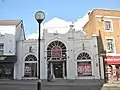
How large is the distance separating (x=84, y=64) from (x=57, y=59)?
381cm

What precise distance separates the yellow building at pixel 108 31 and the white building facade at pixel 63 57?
54.5 inches

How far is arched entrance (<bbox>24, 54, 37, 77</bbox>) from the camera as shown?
2991 centimetres

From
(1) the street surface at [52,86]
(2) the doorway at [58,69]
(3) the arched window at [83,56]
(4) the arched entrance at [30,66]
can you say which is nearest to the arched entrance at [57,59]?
(2) the doorway at [58,69]

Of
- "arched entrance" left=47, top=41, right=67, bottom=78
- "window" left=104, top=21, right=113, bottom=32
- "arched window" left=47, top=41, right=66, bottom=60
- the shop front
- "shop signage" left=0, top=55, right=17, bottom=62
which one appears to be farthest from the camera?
"window" left=104, top=21, right=113, bottom=32

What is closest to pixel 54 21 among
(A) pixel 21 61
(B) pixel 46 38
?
(B) pixel 46 38

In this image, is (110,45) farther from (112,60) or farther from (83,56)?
(83,56)

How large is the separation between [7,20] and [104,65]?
55.6ft

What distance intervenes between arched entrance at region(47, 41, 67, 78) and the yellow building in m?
5.44

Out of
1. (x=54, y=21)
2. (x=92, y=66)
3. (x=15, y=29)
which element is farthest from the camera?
(x=54, y=21)

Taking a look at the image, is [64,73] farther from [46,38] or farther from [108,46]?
[108,46]

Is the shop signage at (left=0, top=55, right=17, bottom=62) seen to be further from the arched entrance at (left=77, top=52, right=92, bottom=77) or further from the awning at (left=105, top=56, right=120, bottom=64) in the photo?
the awning at (left=105, top=56, right=120, bottom=64)

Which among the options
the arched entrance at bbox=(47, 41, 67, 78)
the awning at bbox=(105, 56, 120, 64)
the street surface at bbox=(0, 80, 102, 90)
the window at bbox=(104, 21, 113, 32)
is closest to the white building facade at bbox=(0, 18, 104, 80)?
the arched entrance at bbox=(47, 41, 67, 78)

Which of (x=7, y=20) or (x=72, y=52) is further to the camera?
(x=7, y=20)

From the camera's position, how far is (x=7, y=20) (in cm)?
3456
